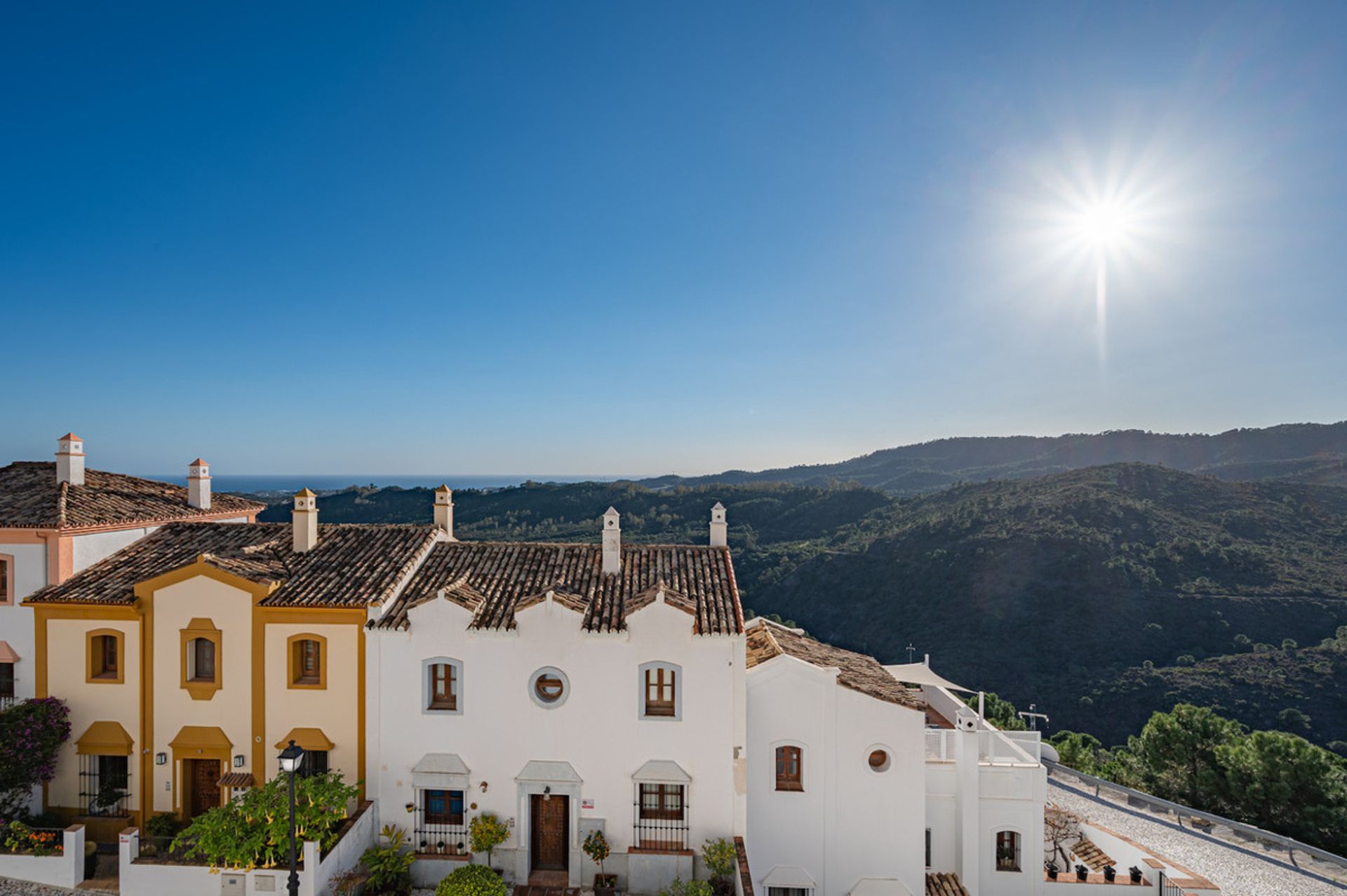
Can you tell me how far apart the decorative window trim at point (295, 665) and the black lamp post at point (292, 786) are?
3.91m

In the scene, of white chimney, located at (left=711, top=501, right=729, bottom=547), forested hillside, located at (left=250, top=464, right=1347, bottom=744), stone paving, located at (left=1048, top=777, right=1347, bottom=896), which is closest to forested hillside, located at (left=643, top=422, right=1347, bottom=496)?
forested hillside, located at (left=250, top=464, right=1347, bottom=744)

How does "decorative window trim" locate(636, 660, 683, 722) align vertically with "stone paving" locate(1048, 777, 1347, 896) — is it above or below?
above

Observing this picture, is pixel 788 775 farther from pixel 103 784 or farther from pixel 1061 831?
pixel 103 784

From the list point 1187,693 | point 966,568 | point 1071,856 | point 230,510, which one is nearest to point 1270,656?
point 1187,693

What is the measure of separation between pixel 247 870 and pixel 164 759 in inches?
190

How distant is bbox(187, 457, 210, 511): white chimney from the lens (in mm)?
20734

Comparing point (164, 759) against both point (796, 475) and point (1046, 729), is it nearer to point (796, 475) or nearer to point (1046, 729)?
point (1046, 729)

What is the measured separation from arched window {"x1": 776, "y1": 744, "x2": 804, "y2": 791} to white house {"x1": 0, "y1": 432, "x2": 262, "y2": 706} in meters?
19.8

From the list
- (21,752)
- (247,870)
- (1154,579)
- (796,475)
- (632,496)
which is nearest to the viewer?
(247,870)

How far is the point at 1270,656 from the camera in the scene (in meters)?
47.5

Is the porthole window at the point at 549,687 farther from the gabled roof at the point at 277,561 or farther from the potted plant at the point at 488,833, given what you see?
the gabled roof at the point at 277,561

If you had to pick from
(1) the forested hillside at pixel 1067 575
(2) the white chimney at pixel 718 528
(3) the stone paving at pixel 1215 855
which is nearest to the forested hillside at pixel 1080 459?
(1) the forested hillside at pixel 1067 575

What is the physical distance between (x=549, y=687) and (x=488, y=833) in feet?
12.1

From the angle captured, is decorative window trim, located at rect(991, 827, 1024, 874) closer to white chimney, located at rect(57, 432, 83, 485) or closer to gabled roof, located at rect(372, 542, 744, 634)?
gabled roof, located at rect(372, 542, 744, 634)
